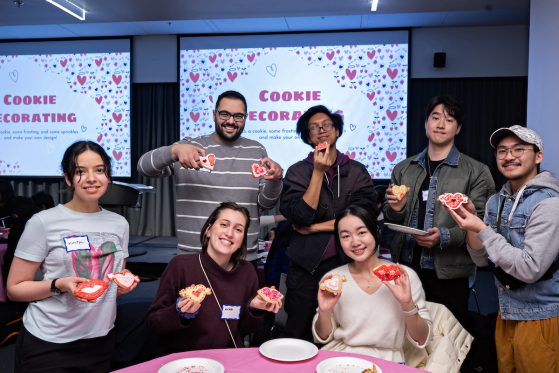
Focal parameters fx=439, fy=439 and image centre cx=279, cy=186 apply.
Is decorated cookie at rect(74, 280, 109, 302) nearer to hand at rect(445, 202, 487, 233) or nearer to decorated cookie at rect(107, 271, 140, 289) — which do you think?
decorated cookie at rect(107, 271, 140, 289)

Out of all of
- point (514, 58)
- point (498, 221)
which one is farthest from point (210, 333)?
point (514, 58)

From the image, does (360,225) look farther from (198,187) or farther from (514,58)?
(514,58)

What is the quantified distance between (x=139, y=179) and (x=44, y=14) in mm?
2799

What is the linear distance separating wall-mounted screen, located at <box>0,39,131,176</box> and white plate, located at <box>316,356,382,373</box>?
6343 millimetres

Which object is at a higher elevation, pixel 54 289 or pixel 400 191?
pixel 400 191

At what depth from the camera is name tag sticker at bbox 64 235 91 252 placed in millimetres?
1871

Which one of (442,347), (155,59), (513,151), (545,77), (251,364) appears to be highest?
(155,59)

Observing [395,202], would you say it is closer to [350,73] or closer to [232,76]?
[350,73]

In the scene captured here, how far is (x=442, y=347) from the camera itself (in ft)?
6.37

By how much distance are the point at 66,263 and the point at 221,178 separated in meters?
0.99

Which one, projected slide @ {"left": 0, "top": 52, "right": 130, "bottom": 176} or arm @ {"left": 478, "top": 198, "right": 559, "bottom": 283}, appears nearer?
arm @ {"left": 478, "top": 198, "right": 559, "bottom": 283}

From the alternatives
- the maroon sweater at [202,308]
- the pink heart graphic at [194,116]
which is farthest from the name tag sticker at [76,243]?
the pink heart graphic at [194,116]

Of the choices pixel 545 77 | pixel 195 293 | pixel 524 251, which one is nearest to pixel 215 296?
pixel 195 293

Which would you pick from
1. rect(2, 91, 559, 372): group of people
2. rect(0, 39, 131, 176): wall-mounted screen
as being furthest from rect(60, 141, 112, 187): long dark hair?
rect(0, 39, 131, 176): wall-mounted screen
